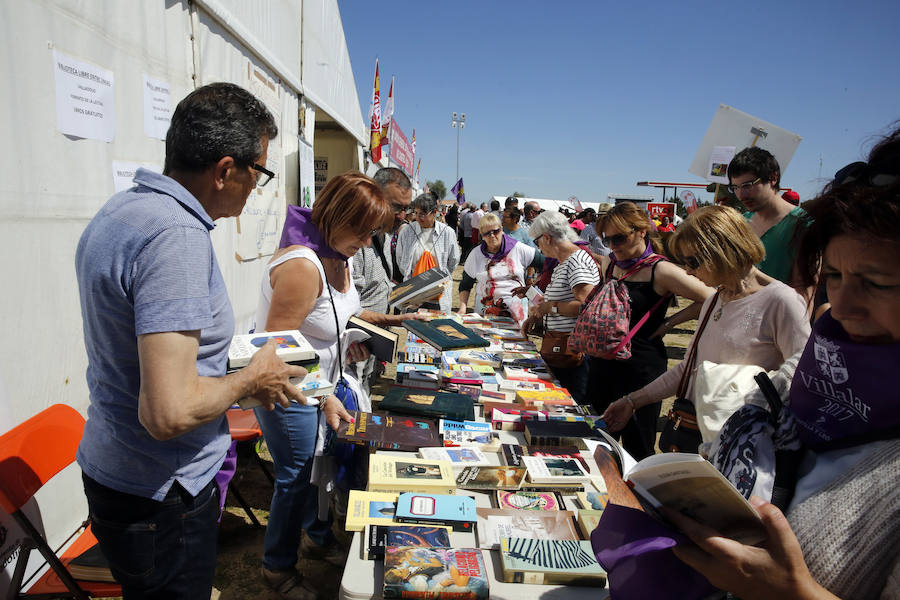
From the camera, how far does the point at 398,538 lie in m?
1.23

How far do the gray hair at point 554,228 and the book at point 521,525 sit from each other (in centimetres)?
216

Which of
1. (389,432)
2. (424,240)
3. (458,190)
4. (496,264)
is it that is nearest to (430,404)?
(389,432)

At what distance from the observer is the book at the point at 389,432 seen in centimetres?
167

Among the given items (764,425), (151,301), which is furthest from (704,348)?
(151,301)

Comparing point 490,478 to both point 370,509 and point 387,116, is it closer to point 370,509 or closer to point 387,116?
point 370,509

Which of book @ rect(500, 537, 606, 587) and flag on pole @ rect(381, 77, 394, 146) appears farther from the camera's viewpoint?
flag on pole @ rect(381, 77, 394, 146)

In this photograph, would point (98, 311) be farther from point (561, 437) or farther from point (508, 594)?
point (561, 437)

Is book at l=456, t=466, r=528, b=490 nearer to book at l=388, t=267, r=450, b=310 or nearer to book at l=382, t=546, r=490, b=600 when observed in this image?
book at l=382, t=546, r=490, b=600

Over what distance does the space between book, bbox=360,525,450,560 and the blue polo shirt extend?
1.47ft

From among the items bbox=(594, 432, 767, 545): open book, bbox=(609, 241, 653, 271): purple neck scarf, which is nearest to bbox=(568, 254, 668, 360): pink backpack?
bbox=(609, 241, 653, 271): purple neck scarf

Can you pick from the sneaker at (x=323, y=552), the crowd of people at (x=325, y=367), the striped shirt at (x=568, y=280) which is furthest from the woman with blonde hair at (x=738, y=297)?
the sneaker at (x=323, y=552)

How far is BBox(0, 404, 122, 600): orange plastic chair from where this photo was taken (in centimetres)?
146

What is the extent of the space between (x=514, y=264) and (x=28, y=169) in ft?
10.8

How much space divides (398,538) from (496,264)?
10.4ft
